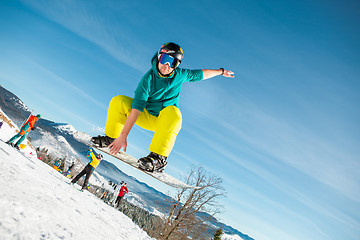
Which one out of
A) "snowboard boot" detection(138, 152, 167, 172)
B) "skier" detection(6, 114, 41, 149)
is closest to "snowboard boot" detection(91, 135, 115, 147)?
"snowboard boot" detection(138, 152, 167, 172)

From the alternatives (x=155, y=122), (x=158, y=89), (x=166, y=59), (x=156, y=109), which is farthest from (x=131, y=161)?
(x=166, y=59)

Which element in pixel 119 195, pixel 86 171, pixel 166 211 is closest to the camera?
pixel 86 171

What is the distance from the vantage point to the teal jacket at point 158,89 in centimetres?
311

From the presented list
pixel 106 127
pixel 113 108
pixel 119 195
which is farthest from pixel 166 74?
pixel 119 195

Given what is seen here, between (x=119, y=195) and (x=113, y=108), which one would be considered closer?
(x=113, y=108)

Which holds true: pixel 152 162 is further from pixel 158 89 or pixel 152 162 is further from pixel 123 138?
pixel 158 89

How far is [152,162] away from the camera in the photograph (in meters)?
2.96

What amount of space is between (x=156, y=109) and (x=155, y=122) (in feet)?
0.74

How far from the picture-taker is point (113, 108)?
3.28 m

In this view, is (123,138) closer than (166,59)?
Yes

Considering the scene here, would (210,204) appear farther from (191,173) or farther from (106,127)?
(106,127)

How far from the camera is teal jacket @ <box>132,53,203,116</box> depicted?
311cm

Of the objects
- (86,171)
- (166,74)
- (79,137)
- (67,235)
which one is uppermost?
(166,74)

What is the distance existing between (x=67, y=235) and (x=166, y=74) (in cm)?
237
